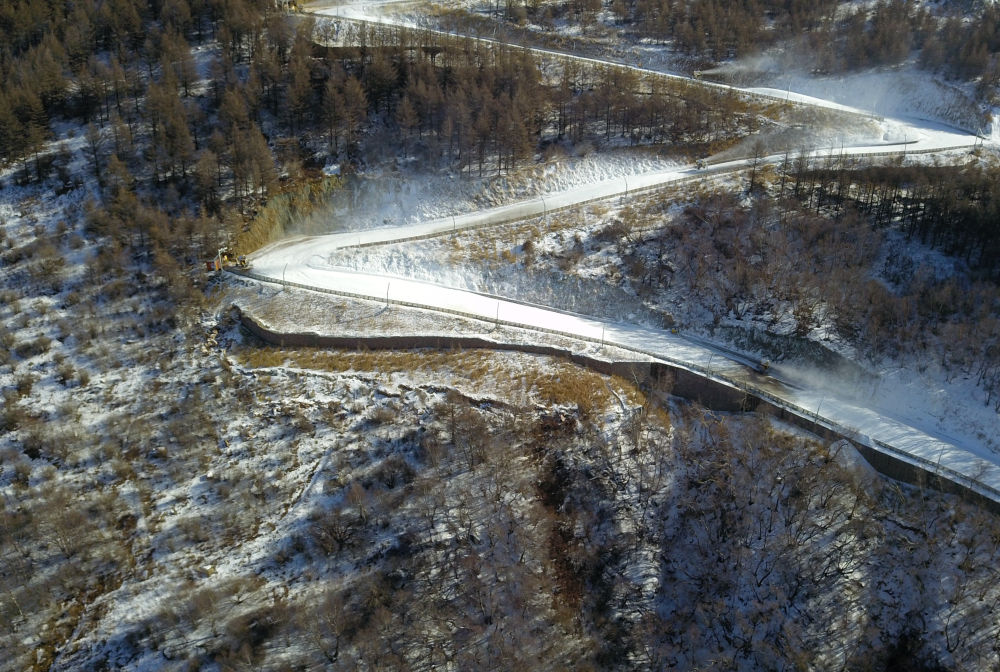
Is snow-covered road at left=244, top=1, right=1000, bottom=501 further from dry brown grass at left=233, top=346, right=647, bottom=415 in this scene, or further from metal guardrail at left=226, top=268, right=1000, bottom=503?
dry brown grass at left=233, top=346, right=647, bottom=415

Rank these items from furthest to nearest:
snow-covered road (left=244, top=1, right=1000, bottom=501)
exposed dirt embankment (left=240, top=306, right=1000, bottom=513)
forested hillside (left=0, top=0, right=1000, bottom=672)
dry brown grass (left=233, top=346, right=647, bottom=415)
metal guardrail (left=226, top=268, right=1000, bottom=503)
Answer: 1. dry brown grass (left=233, top=346, right=647, bottom=415)
2. snow-covered road (left=244, top=1, right=1000, bottom=501)
3. exposed dirt embankment (left=240, top=306, right=1000, bottom=513)
4. metal guardrail (left=226, top=268, right=1000, bottom=503)
5. forested hillside (left=0, top=0, right=1000, bottom=672)

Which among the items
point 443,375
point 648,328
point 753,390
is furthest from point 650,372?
point 443,375

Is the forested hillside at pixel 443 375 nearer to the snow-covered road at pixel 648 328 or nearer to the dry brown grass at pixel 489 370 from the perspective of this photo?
the dry brown grass at pixel 489 370

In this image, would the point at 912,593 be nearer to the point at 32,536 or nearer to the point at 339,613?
the point at 339,613

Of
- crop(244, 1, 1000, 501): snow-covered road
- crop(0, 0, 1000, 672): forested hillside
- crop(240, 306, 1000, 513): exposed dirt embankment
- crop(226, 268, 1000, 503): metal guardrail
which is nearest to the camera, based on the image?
crop(0, 0, 1000, 672): forested hillside

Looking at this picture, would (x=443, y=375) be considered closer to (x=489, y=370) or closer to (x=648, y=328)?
(x=489, y=370)

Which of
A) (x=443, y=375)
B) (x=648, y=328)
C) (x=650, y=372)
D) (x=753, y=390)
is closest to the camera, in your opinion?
(x=753, y=390)

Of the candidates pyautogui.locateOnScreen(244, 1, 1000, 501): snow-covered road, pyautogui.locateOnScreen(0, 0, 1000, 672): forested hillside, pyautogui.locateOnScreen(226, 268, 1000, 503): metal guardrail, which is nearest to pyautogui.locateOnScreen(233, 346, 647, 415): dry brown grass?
pyautogui.locateOnScreen(0, 0, 1000, 672): forested hillside

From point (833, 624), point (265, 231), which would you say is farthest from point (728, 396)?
point (265, 231)
